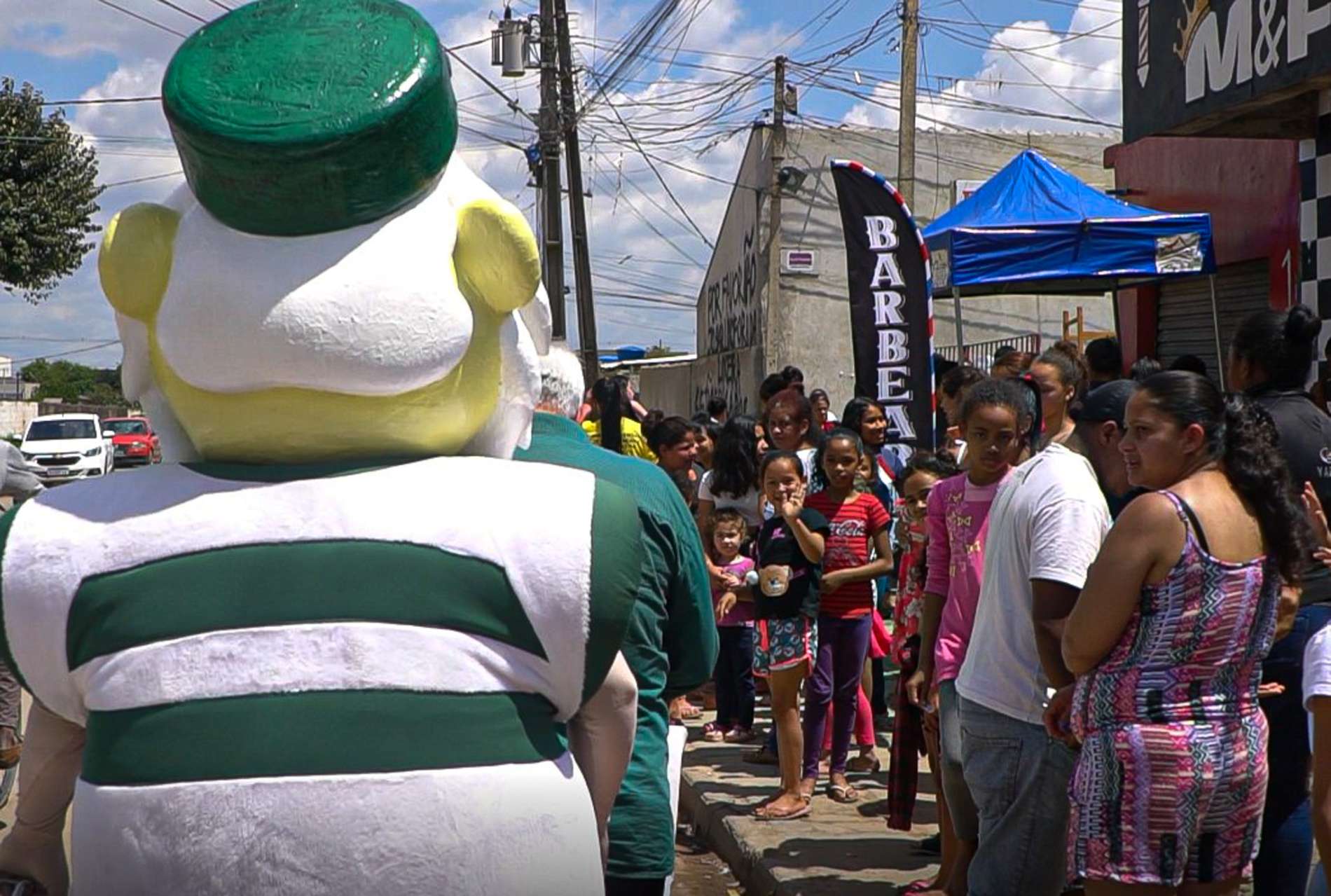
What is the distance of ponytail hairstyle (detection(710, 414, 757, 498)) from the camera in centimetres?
820

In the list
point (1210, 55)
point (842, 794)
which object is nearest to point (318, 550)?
point (842, 794)

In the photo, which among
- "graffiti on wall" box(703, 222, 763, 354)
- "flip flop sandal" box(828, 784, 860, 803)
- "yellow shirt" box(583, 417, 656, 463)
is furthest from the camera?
"graffiti on wall" box(703, 222, 763, 354)

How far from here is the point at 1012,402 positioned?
15.4 feet

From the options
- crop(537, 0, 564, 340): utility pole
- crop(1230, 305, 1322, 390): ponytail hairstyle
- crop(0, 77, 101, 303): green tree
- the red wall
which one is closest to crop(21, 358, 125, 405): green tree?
crop(0, 77, 101, 303): green tree

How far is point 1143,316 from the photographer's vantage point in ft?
44.8

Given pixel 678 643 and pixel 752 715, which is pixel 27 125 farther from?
pixel 678 643

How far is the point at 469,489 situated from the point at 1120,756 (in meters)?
2.08

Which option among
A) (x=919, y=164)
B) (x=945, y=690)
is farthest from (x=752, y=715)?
A: (x=919, y=164)

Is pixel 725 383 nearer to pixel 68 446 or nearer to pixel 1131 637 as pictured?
pixel 68 446

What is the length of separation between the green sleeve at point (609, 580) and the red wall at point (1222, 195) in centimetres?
838

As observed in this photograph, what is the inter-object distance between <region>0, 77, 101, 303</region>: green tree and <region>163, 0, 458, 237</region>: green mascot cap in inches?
1061

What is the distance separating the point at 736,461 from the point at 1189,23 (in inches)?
170

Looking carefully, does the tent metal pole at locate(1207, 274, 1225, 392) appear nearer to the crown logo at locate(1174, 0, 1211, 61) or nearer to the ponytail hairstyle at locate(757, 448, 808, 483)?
the crown logo at locate(1174, 0, 1211, 61)

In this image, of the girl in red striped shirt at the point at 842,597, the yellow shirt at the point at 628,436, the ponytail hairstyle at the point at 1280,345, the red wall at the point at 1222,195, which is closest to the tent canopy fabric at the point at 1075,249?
the red wall at the point at 1222,195
